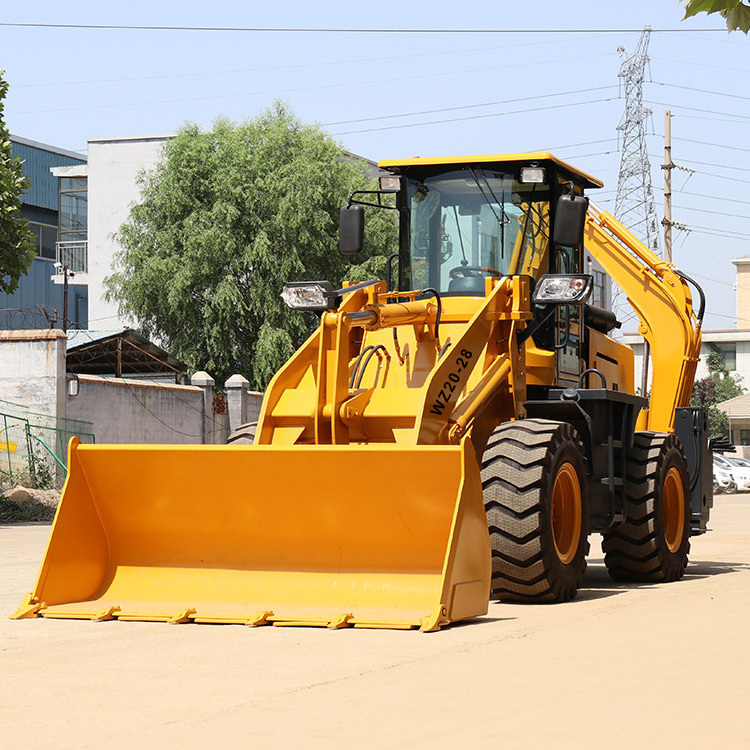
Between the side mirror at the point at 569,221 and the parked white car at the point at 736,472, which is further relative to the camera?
the parked white car at the point at 736,472

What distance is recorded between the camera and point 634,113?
57.3 m

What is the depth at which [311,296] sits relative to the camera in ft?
35.9

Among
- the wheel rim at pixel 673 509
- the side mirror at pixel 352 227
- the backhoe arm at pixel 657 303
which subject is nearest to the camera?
the side mirror at pixel 352 227

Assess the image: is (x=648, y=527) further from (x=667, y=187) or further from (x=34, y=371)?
(x=667, y=187)

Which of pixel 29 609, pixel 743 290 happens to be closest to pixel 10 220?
pixel 29 609

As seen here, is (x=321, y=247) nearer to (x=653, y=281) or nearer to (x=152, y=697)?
(x=653, y=281)

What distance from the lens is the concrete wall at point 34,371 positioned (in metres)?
27.5

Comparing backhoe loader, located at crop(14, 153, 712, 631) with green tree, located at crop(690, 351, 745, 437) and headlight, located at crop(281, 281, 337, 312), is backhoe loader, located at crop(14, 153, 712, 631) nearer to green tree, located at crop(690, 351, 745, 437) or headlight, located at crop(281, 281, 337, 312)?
headlight, located at crop(281, 281, 337, 312)

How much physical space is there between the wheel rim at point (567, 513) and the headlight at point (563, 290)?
4.81 ft

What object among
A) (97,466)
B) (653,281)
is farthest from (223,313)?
(97,466)

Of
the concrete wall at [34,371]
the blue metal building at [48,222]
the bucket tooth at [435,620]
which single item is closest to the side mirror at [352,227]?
the bucket tooth at [435,620]

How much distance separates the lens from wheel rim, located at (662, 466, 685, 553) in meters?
12.9

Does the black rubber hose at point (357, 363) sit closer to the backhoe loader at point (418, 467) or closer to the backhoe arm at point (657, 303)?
the backhoe loader at point (418, 467)

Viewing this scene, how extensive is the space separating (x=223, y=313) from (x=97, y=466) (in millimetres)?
32151
